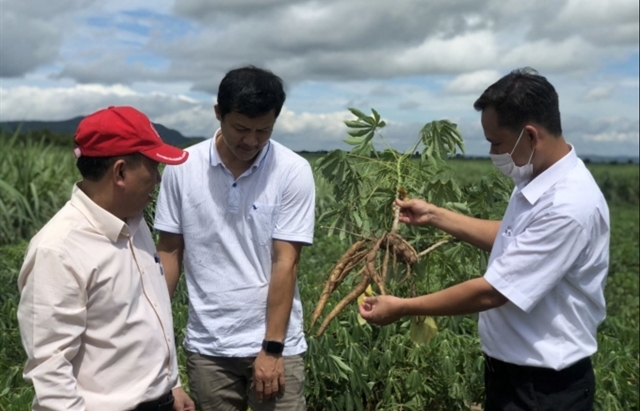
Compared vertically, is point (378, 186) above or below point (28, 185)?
above

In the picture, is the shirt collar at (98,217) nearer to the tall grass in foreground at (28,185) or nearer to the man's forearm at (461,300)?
the man's forearm at (461,300)

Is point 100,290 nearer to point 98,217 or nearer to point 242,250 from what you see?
point 98,217

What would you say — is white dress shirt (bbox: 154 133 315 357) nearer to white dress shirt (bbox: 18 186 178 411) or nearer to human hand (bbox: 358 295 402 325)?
human hand (bbox: 358 295 402 325)

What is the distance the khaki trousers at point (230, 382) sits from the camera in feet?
8.23

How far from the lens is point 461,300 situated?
2184 millimetres

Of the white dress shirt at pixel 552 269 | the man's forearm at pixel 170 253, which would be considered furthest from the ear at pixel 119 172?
the white dress shirt at pixel 552 269

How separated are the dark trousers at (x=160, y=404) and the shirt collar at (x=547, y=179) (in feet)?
3.74

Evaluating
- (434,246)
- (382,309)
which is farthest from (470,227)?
(382,309)

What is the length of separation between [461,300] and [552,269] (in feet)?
0.89

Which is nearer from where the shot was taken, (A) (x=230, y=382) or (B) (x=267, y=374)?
(B) (x=267, y=374)

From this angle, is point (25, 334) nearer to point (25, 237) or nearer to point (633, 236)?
point (25, 237)

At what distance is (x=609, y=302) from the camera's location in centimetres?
849

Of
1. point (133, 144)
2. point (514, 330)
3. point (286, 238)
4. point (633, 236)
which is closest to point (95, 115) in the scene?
point (133, 144)

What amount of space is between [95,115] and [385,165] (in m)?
1.41
